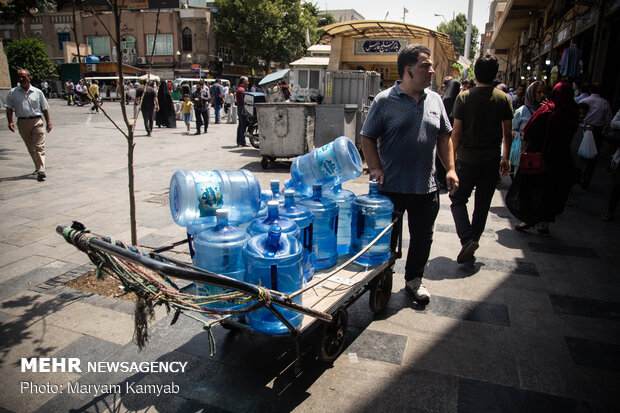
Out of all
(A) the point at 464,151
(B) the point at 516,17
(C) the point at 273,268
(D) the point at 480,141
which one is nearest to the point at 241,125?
(A) the point at 464,151

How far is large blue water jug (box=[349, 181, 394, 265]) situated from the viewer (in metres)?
3.20

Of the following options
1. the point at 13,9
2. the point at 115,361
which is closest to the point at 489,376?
the point at 115,361

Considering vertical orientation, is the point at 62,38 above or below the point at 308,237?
above

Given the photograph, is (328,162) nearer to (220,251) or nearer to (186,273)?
(220,251)

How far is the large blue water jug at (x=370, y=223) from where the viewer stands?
320cm

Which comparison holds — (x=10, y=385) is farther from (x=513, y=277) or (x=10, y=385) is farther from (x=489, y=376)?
(x=513, y=277)

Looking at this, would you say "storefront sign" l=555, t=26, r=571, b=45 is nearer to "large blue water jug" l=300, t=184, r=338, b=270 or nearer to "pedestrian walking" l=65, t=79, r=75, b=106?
"large blue water jug" l=300, t=184, r=338, b=270

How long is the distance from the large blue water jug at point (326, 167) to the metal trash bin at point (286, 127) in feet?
18.3

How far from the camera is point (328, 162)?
3352mm

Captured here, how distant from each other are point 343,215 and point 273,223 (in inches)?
41.3

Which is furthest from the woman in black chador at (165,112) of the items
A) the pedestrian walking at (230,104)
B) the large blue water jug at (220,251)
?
the large blue water jug at (220,251)

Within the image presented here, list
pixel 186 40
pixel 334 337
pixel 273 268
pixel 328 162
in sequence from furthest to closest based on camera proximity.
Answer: pixel 186 40, pixel 328 162, pixel 334 337, pixel 273 268

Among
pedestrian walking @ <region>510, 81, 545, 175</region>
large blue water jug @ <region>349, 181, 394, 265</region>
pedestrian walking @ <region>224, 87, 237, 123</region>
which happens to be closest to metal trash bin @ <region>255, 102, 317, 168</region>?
pedestrian walking @ <region>510, 81, 545, 175</region>

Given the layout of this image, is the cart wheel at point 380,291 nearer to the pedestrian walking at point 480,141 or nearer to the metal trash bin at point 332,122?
the pedestrian walking at point 480,141
